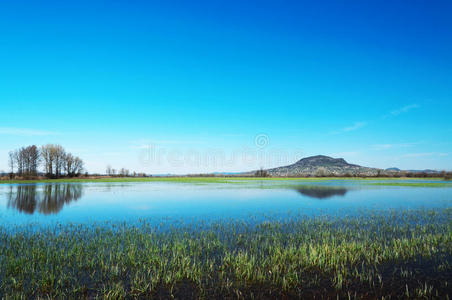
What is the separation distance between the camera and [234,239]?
512 inches

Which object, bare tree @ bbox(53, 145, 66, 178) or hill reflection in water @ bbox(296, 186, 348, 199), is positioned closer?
hill reflection in water @ bbox(296, 186, 348, 199)

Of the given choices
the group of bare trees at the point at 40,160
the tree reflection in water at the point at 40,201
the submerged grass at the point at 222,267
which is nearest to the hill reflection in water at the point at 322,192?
the submerged grass at the point at 222,267

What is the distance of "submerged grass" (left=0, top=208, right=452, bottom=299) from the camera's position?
278 inches

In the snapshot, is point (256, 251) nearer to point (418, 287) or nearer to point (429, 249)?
point (418, 287)

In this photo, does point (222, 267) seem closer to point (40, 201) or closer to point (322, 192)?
point (40, 201)

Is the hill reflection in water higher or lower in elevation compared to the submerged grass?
lower

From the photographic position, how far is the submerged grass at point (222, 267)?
707 centimetres

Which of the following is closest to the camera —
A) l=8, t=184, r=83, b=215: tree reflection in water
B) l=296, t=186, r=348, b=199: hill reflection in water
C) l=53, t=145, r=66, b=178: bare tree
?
l=8, t=184, r=83, b=215: tree reflection in water

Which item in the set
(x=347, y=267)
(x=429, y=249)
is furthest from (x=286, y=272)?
(x=429, y=249)

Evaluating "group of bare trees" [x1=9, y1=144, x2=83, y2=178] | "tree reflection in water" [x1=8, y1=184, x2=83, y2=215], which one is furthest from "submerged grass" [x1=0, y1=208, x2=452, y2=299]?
"group of bare trees" [x1=9, y1=144, x2=83, y2=178]

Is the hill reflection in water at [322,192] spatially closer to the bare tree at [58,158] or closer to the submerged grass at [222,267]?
the submerged grass at [222,267]

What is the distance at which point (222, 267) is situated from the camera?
28.6ft

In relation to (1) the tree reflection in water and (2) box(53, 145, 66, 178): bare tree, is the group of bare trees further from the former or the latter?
(1) the tree reflection in water

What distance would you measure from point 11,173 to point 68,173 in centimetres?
1938
